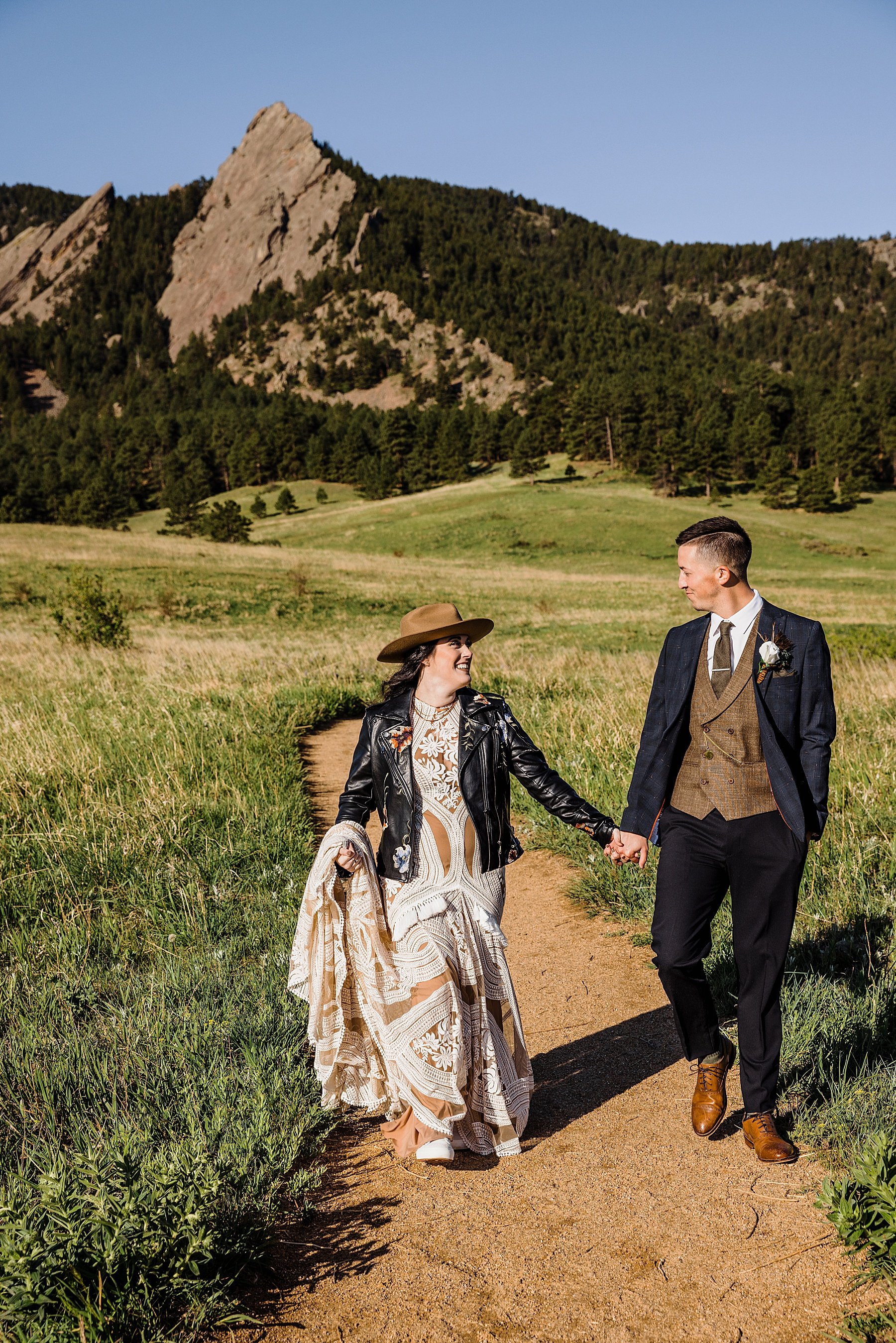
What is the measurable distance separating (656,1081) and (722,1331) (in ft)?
5.35

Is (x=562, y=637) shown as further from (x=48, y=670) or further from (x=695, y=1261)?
(x=695, y=1261)

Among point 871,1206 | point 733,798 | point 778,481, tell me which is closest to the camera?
point 871,1206

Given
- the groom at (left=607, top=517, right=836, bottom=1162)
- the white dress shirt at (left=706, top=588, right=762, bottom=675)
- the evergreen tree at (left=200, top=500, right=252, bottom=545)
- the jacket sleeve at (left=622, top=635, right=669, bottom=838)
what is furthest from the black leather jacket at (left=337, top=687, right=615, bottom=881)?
the evergreen tree at (left=200, top=500, right=252, bottom=545)

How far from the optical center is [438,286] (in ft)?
618

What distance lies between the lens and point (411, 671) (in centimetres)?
401

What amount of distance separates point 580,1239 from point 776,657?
2.24 metres

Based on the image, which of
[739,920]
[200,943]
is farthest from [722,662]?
[200,943]

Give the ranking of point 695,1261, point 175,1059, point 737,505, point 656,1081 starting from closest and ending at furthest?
1. point 695,1261
2. point 175,1059
3. point 656,1081
4. point 737,505

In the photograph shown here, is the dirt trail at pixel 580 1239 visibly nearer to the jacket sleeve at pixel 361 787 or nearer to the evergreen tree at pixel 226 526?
the jacket sleeve at pixel 361 787

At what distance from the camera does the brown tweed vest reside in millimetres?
3621

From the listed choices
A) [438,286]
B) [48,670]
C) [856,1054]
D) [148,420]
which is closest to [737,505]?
[48,670]

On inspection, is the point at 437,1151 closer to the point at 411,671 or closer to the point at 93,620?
the point at 411,671

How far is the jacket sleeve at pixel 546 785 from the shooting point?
3893 mm

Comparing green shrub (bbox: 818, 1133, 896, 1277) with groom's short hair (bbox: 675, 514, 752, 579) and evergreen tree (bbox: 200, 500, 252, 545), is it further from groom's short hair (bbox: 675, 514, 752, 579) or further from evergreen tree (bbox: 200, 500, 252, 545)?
evergreen tree (bbox: 200, 500, 252, 545)
